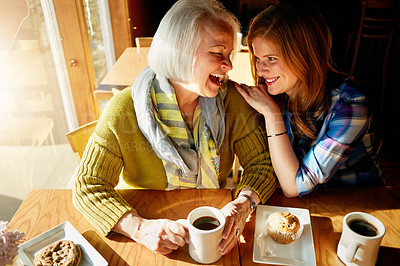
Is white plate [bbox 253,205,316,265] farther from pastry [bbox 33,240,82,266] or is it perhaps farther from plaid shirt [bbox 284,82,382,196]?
pastry [bbox 33,240,82,266]

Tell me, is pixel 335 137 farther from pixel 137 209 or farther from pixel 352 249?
pixel 137 209

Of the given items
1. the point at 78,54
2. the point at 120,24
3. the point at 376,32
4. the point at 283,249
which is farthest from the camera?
the point at 376,32

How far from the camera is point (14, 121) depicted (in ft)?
7.32

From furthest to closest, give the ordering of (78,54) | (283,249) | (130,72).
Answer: (78,54) < (130,72) < (283,249)

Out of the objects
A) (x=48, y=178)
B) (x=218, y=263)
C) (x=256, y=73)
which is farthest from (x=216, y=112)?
(x=48, y=178)

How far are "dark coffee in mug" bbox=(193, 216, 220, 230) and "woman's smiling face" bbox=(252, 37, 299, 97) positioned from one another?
625mm

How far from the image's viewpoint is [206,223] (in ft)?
3.42

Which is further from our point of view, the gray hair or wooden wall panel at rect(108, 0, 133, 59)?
wooden wall panel at rect(108, 0, 133, 59)

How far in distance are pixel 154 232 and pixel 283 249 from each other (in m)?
0.42

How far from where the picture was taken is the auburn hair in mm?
1286

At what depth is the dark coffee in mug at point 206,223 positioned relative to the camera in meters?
1.03

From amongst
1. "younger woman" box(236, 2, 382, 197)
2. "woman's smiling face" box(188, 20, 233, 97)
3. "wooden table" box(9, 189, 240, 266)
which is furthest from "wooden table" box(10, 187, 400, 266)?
"woman's smiling face" box(188, 20, 233, 97)

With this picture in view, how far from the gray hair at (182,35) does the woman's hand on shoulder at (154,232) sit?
0.56 metres

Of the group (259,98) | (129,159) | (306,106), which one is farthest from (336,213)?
(129,159)
